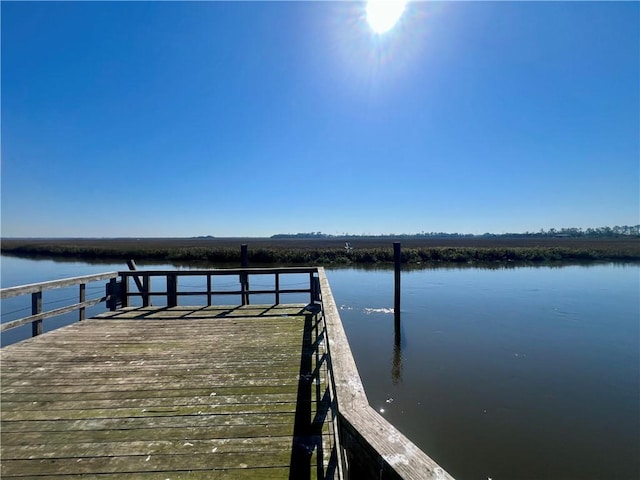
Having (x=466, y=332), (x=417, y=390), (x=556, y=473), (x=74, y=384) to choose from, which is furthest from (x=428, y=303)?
(x=74, y=384)

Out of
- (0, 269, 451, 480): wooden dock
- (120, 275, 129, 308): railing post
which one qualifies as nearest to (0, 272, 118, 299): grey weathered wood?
(0, 269, 451, 480): wooden dock

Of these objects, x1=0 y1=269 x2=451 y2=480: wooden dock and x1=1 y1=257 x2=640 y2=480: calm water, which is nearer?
x1=0 y1=269 x2=451 y2=480: wooden dock

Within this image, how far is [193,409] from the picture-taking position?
350 cm

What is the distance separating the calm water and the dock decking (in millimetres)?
1426

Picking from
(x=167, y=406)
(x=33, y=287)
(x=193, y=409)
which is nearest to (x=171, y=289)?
(x=33, y=287)

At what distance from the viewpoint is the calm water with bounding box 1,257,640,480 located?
5.49 m

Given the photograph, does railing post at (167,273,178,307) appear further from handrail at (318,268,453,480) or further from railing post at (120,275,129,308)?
handrail at (318,268,453,480)

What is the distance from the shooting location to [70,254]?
4641 cm

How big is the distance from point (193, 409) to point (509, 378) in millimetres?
7818

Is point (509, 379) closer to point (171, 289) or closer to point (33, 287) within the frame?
point (171, 289)

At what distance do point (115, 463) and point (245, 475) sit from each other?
1.16 meters

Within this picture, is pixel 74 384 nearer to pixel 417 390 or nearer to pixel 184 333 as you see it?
pixel 184 333

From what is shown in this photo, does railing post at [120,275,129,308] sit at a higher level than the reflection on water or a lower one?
higher

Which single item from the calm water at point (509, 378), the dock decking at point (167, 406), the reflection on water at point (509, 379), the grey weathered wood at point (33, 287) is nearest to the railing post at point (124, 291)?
the grey weathered wood at point (33, 287)
